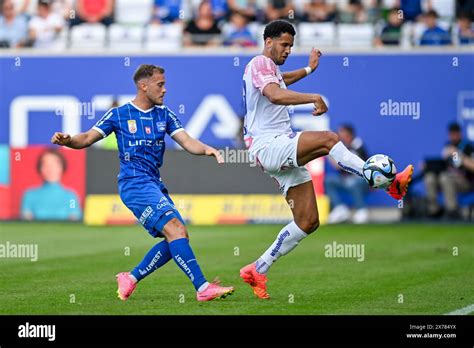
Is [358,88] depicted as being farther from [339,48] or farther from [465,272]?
[465,272]

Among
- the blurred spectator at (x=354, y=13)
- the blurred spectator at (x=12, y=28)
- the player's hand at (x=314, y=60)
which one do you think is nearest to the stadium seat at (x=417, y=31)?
the blurred spectator at (x=354, y=13)

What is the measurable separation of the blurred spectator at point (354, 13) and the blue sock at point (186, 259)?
15.7 meters

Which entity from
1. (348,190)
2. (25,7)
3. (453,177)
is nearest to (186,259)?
(348,190)

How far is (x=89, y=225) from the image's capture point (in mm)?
23578

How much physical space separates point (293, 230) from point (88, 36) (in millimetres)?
15419

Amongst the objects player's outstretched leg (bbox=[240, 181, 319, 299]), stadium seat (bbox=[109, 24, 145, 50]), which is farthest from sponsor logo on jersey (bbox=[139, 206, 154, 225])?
stadium seat (bbox=[109, 24, 145, 50])

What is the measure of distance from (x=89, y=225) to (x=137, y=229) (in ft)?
5.32

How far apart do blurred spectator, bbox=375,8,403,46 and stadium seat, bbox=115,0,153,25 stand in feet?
17.6

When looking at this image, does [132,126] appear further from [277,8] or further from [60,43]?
[60,43]

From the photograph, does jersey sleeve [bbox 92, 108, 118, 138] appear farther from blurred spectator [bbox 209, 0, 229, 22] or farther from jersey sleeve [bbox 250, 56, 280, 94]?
blurred spectator [bbox 209, 0, 229, 22]

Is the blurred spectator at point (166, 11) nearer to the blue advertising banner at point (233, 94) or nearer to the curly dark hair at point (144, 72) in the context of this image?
the blue advertising banner at point (233, 94)

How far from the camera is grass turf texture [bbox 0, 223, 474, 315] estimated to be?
11180mm

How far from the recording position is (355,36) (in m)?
25.7
